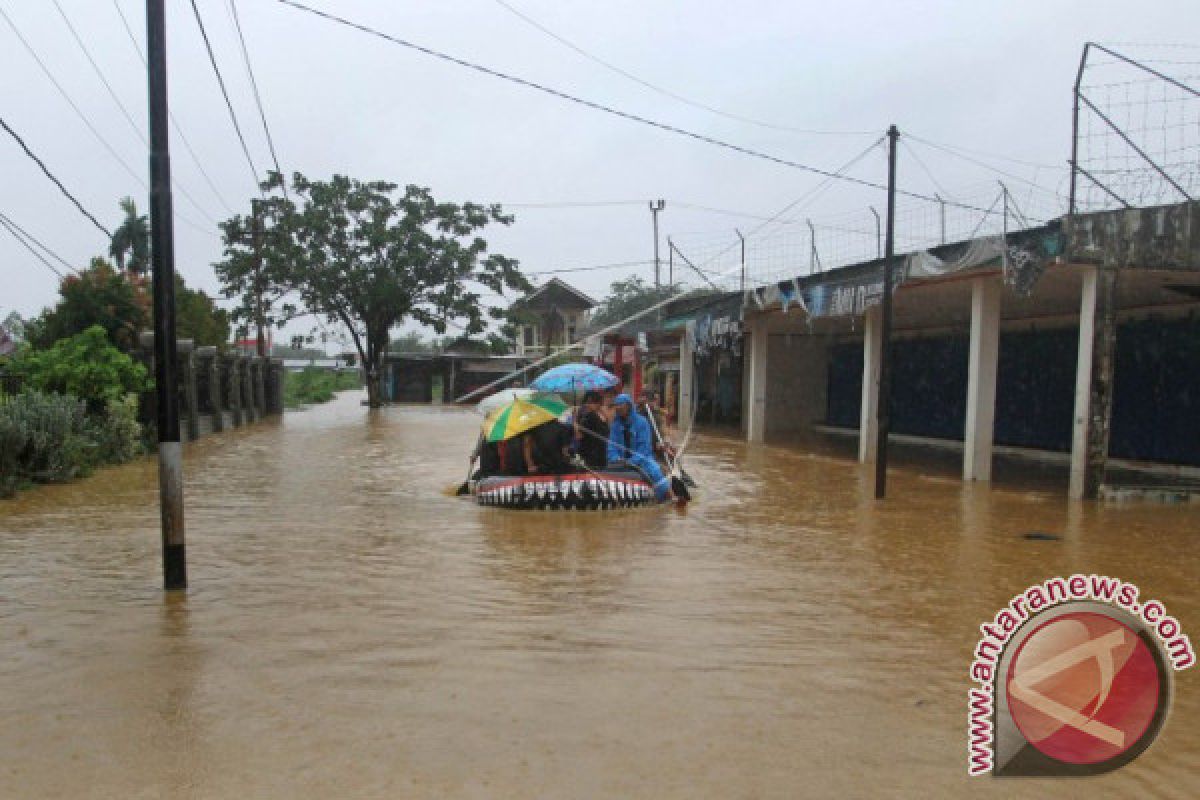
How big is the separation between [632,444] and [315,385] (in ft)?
179

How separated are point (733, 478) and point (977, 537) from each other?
6.05 meters

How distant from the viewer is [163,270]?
629cm

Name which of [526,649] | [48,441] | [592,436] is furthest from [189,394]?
[526,649]

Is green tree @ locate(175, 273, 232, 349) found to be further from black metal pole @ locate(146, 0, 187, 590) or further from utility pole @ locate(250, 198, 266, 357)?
black metal pole @ locate(146, 0, 187, 590)

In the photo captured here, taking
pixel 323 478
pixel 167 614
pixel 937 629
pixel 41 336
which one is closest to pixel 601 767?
pixel 937 629

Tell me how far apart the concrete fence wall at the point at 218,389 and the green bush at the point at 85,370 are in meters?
0.81

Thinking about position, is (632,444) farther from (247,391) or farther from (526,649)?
(247,391)

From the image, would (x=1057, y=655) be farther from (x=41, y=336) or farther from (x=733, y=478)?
(x=41, y=336)

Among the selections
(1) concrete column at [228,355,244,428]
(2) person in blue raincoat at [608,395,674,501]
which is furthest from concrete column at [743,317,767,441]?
(1) concrete column at [228,355,244,428]

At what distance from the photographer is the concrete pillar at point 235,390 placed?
88.8 feet

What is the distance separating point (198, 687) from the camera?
15.1 feet

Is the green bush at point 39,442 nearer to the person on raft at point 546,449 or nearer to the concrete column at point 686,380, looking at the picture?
the person on raft at point 546,449

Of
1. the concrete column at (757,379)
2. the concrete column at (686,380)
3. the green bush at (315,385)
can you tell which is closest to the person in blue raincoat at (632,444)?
the concrete column at (757,379)

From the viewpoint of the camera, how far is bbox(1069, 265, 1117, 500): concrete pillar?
12047 mm
